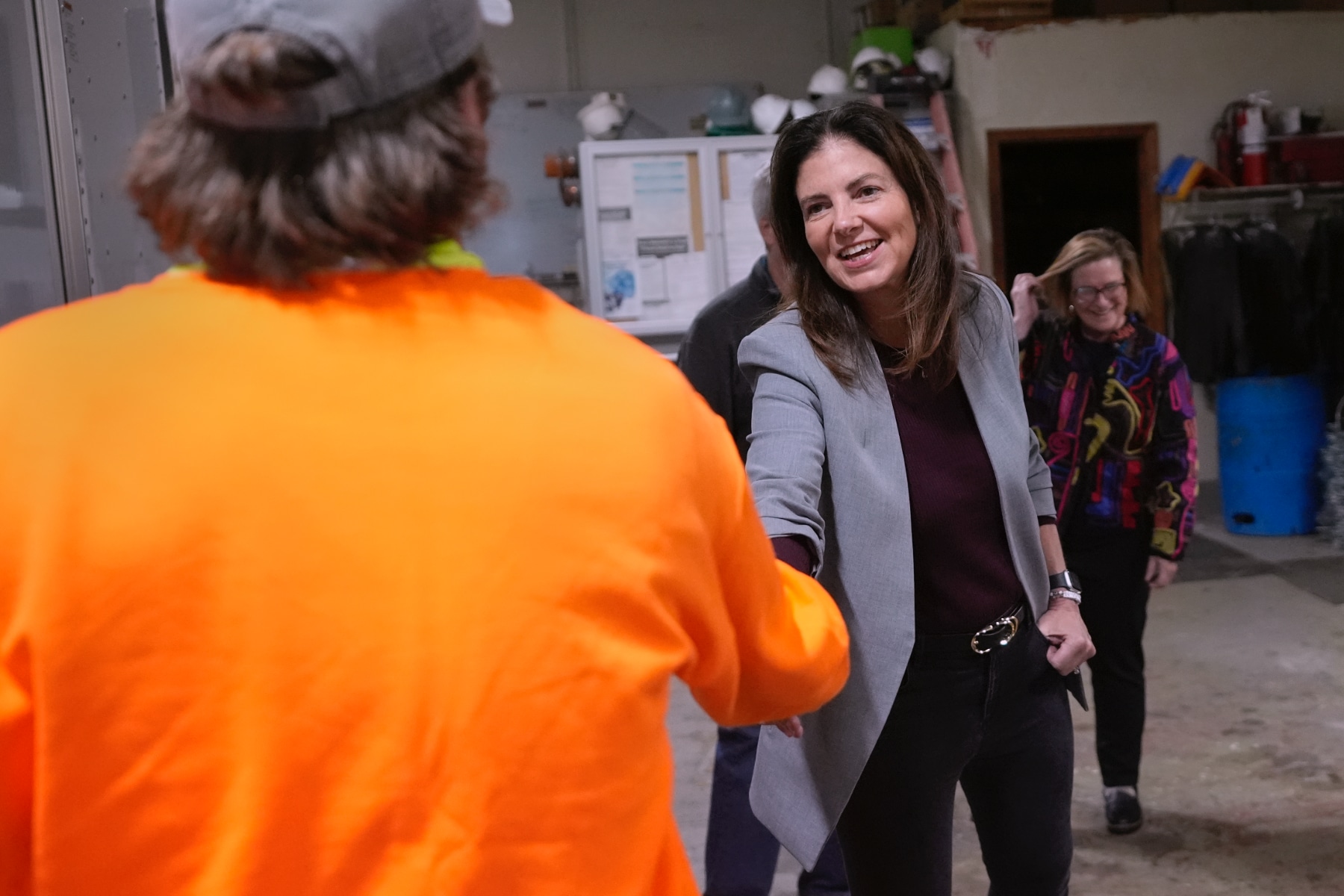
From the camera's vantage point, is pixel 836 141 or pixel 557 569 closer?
pixel 557 569

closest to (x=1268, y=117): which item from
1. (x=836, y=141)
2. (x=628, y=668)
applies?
(x=836, y=141)

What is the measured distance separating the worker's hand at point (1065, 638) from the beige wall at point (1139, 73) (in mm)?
5252

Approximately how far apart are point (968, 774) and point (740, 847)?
3.32ft

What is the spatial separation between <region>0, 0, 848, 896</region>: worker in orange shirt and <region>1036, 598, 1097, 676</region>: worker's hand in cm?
105

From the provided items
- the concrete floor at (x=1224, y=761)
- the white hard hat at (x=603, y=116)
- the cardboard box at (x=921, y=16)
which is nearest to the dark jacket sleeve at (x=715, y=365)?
the concrete floor at (x=1224, y=761)

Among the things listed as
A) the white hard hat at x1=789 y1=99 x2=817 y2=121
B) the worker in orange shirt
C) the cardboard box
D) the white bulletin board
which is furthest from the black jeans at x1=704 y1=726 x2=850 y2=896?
the cardboard box

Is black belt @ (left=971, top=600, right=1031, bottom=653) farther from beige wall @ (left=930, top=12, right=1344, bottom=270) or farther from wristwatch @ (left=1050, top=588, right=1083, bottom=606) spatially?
beige wall @ (left=930, top=12, right=1344, bottom=270)

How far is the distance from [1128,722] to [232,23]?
2.85 meters

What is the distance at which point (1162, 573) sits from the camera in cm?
279

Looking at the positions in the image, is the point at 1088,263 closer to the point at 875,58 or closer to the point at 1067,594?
the point at 1067,594

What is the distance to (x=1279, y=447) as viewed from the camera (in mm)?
6078

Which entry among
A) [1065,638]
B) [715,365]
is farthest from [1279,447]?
[1065,638]

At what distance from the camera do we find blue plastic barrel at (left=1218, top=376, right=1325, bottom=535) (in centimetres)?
607

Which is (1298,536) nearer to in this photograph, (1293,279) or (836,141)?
(1293,279)
